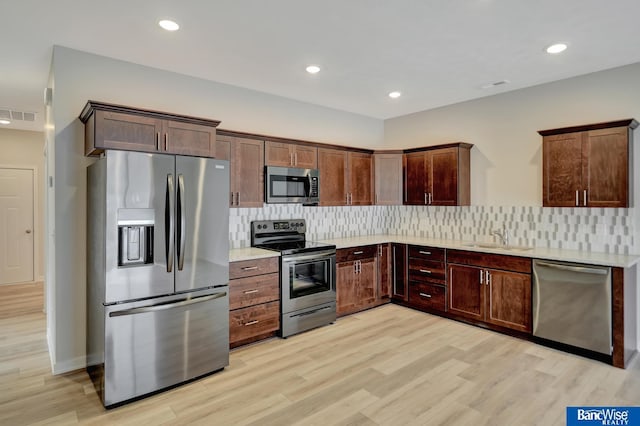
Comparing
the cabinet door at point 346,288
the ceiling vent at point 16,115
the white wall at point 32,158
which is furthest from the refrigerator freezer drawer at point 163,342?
the white wall at point 32,158

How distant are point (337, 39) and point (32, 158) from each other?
21.2 feet

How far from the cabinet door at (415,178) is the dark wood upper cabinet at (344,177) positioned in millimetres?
523

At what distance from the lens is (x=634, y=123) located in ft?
11.5

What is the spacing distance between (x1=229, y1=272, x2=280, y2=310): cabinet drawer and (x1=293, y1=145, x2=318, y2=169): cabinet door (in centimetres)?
145

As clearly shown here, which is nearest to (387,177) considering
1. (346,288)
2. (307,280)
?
(346,288)

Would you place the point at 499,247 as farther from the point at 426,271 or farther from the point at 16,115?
the point at 16,115

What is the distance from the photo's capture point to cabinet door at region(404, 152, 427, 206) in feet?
16.8

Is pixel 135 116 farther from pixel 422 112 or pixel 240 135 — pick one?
pixel 422 112

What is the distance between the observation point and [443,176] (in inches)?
193

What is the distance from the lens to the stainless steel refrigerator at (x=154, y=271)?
268 centimetres

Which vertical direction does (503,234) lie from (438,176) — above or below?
below

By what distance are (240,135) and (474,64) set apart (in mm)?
2533

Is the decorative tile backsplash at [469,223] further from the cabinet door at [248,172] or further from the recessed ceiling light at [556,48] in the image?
the recessed ceiling light at [556,48]

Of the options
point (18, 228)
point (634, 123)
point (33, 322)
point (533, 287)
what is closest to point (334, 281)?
point (533, 287)
